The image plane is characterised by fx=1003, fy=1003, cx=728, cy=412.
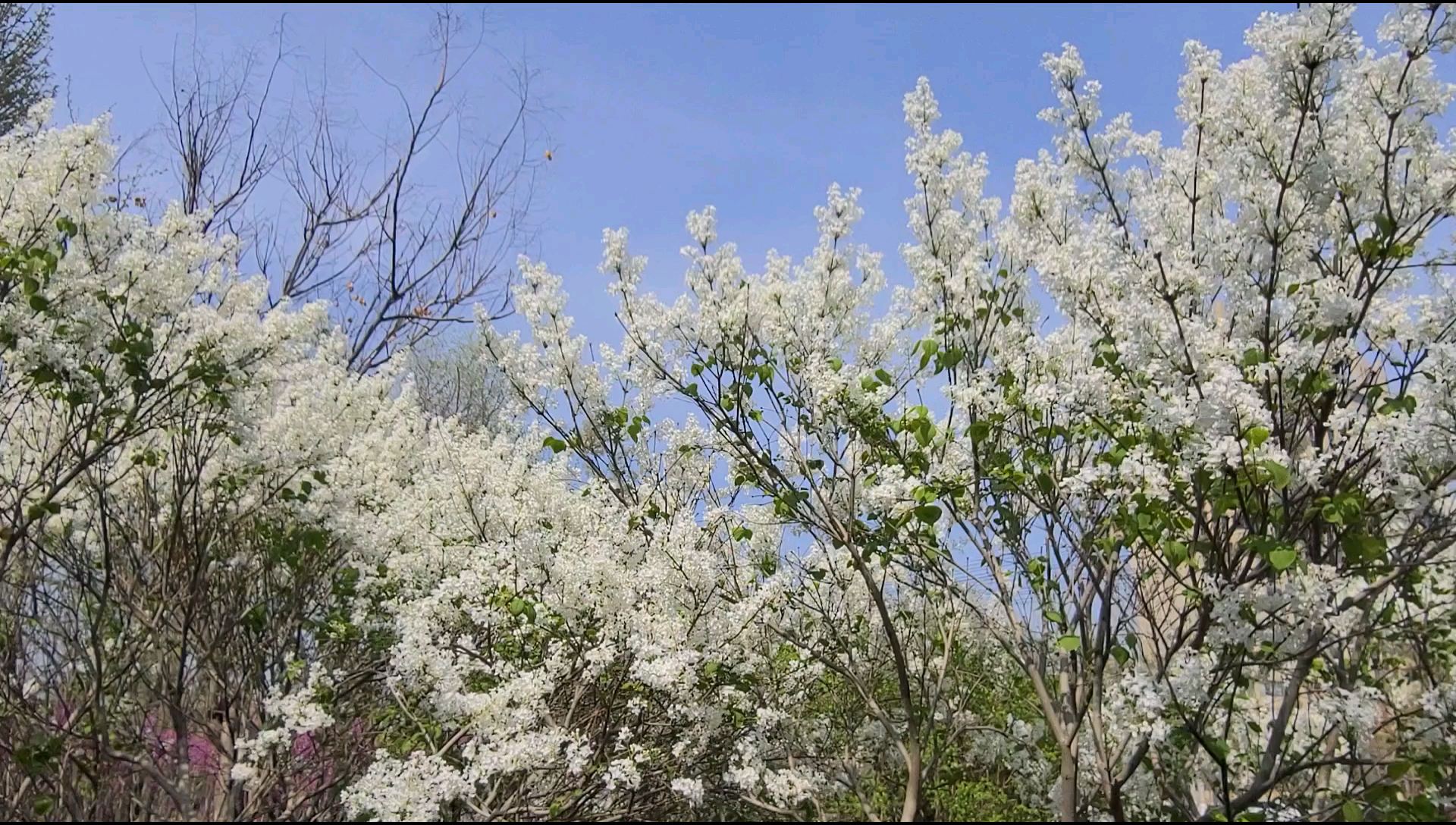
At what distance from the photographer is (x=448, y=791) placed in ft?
12.3

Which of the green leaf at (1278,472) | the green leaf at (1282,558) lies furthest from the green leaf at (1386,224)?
the green leaf at (1282,558)

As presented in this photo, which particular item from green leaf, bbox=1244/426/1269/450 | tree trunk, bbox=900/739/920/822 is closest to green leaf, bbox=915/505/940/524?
tree trunk, bbox=900/739/920/822

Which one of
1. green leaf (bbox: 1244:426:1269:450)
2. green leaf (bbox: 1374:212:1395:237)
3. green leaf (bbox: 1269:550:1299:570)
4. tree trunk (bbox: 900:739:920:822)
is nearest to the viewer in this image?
green leaf (bbox: 1269:550:1299:570)

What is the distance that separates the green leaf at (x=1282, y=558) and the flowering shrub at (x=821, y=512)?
1 cm

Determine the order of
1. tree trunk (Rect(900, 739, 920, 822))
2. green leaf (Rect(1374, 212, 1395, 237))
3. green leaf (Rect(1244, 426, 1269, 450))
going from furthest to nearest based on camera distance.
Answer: tree trunk (Rect(900, 739, 920, 822)) < green leaf (Rect(1374, 212, 1395, 237)) < green leaf (Rect(1244, 426, 1269, 450))

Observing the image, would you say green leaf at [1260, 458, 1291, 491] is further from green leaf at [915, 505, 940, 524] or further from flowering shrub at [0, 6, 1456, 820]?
green leaf at [915, 505, 940, 524]

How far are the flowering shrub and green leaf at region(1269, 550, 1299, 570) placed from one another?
0.01 metres

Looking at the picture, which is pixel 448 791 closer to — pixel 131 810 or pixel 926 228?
pixel 131 810

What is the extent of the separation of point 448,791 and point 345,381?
2.73m

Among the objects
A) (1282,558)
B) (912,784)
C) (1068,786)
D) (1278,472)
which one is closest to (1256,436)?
(1278,472)

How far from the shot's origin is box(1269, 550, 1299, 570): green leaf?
2.95 metres

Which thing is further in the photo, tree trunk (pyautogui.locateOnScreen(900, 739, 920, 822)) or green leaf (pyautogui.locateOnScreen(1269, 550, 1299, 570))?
tree trunk (pyautogui.locateOnScreen(900, 739, 920, 822))

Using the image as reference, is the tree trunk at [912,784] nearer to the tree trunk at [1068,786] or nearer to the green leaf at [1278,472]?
the tree trunk at [1068,786]

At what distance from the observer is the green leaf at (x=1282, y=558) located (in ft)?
9.69
